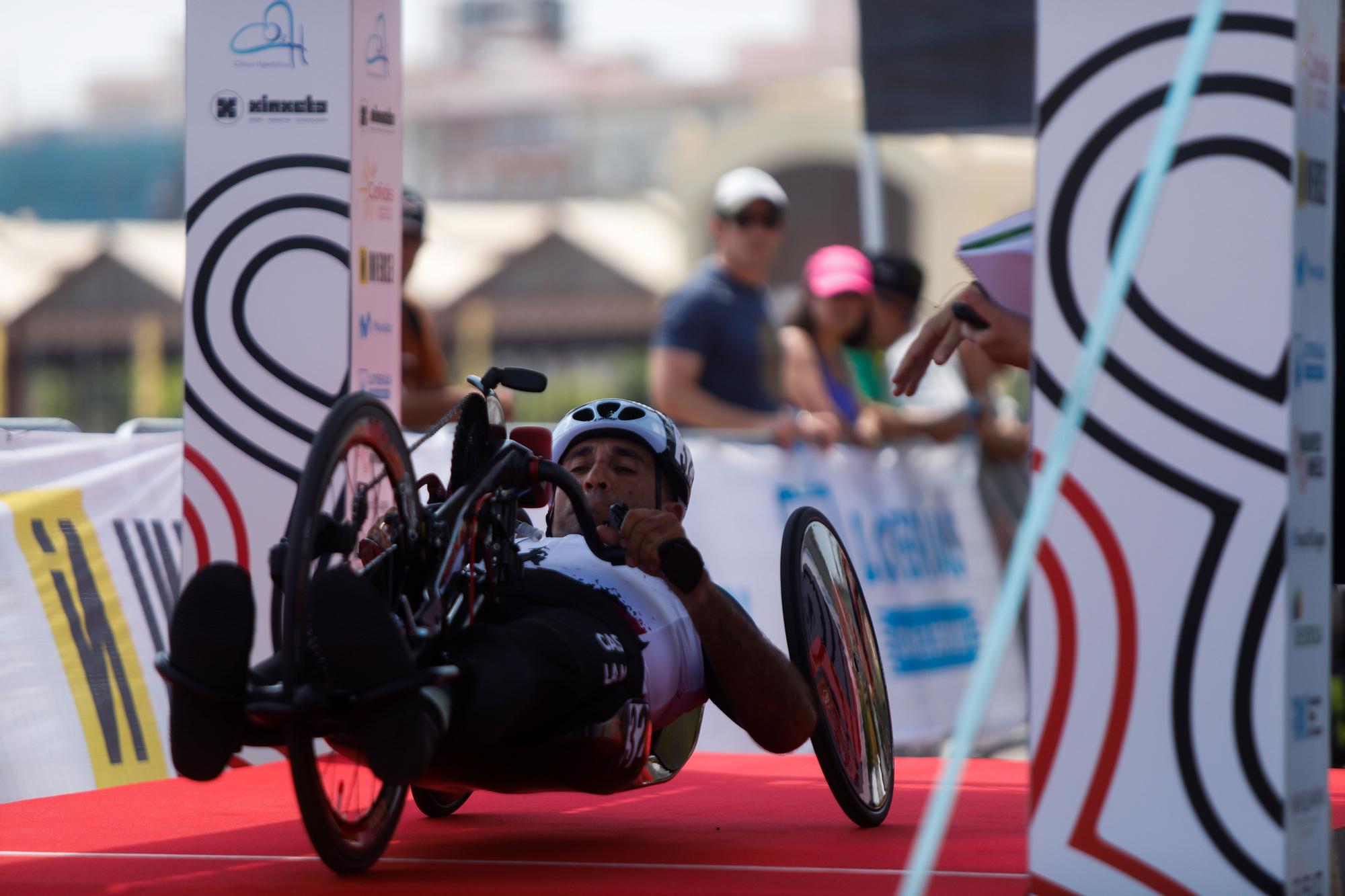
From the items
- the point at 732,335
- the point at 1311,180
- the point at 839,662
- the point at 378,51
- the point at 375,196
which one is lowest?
the point at 839,662

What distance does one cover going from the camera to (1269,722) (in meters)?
3.61

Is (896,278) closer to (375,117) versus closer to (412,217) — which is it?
(412,217)

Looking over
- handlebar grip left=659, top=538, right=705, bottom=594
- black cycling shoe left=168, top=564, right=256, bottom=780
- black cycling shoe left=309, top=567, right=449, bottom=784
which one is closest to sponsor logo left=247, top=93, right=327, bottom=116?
handlebar grip left=659, top=538, right=705, bottom=594

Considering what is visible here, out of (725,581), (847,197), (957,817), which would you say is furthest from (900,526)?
(847,197)

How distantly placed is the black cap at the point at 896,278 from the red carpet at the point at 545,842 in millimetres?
3739

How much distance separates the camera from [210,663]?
152 inches

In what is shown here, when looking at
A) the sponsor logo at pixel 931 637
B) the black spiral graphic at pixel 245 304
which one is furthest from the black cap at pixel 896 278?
the black spiral graphic at pixel 245 304

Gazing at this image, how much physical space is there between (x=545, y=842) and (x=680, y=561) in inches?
37.1

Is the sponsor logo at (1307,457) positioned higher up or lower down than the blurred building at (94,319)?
higher up

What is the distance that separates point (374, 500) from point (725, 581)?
4.44 m

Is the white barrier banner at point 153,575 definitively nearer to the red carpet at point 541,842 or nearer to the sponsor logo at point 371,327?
the red carpet at point 541,842

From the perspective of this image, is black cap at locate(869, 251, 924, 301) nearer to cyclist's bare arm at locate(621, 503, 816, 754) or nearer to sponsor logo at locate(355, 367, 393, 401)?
sponsor logo at locate(355, 367, 393, 401)

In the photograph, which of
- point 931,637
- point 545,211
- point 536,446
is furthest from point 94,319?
point 536,446

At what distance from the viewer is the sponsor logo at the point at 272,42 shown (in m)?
6.80
